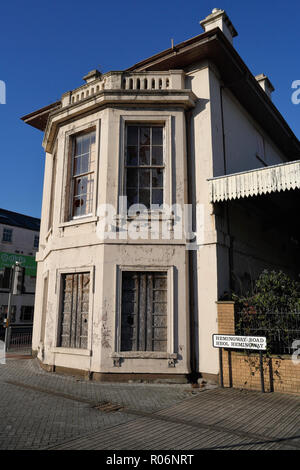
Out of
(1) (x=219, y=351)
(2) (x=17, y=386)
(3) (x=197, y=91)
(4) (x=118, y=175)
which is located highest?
(3) (x=197, y=91)

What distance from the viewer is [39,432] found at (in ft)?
14.7

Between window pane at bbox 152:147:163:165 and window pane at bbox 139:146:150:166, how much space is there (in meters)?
0.13

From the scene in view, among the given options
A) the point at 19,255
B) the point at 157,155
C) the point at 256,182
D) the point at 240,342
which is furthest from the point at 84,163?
the point at 19,255

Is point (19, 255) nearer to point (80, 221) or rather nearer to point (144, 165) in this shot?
point (80, 221)

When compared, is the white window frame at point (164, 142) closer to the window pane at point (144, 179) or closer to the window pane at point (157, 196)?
the window pane at point (157, 196)

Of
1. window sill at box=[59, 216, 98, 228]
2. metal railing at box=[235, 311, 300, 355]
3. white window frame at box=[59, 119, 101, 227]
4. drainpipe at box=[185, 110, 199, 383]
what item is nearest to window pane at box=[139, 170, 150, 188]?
drainpipe at box=[185, 110, 199, 383]

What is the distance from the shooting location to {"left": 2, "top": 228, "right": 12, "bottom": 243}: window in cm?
3494

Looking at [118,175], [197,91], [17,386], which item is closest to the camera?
[17,386]

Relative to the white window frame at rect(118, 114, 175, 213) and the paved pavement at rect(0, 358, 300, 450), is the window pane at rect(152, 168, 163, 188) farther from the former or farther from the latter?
the paved pavement at rect(0, 358, 300, 450)

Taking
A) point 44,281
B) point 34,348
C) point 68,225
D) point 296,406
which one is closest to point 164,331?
point 296,406

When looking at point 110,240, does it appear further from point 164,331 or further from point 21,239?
point 21,239

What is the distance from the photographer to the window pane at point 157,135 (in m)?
9.33

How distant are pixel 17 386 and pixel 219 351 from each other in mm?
4342
